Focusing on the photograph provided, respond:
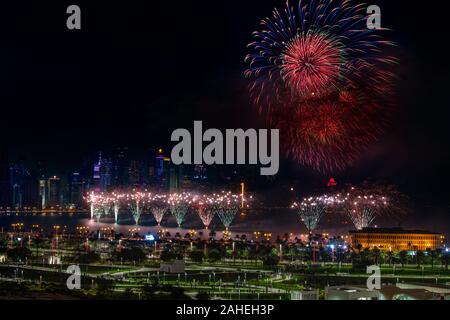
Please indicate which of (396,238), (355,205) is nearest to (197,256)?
(396,238)

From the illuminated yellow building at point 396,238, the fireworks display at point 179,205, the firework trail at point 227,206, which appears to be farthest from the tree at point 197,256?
the fireworks display at point 179,205

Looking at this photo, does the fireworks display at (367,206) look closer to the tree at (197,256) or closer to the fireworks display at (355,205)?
the fireworks display at (355,205)

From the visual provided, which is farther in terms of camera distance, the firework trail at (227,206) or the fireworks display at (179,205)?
the fireworks display at (179,205)

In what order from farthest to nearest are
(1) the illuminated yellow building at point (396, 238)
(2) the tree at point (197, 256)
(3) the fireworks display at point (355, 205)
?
(3) the fireworks display at point (355, 205), (1) the illuminated yellow building at point (396, 238), (2) the tree at point (197, 256)

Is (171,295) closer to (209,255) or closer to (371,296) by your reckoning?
(371,296)

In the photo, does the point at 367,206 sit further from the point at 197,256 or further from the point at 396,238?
the point at 197,256

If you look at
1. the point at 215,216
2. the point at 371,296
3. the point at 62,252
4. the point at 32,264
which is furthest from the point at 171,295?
the point at 215,216

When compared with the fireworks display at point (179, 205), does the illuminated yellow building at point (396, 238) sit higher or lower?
lower

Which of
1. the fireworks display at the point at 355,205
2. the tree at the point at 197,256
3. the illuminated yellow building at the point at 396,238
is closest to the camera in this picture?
the tree at the point at 197,256
